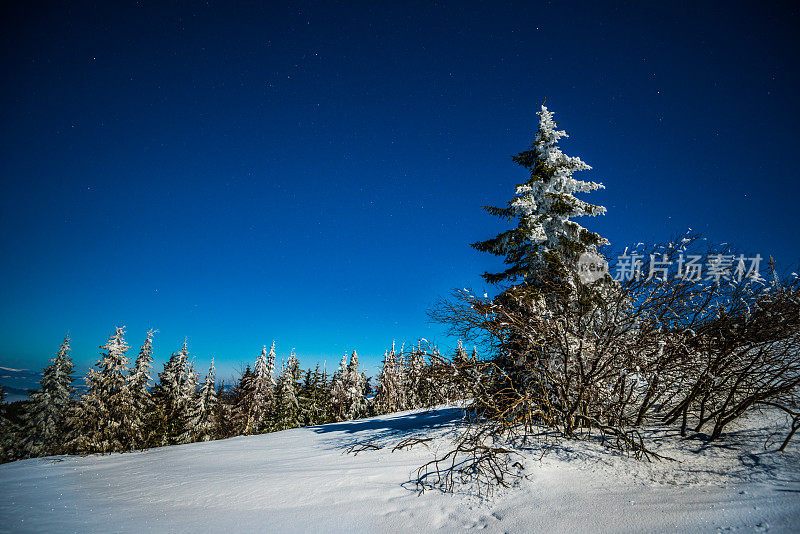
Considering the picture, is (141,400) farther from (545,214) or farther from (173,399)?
(545,214)

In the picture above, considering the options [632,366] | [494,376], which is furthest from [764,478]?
[494,376]

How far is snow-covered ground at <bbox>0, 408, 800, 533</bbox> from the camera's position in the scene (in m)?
3.24

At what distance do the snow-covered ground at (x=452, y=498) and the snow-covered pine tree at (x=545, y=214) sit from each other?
621cm

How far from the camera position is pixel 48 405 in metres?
25.9

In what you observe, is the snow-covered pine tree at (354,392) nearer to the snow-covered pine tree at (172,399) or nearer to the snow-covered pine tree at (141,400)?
the snow-covered pine tree at (172,399)

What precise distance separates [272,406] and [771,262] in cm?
3411

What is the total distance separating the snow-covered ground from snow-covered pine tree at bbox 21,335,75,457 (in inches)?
1148

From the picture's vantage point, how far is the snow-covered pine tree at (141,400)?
20795mm

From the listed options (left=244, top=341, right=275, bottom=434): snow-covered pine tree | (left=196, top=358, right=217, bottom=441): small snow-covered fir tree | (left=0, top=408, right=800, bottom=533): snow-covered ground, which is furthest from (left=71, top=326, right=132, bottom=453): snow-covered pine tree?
(left=0, top=408, right=800, bottom=533): snow-covered ground

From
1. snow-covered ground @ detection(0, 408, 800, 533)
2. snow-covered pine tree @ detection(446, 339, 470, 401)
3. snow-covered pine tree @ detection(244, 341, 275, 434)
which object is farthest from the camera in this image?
snow-covered pine tree @ detection(244, 341, 275, 434)

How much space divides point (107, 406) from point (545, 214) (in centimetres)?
2728

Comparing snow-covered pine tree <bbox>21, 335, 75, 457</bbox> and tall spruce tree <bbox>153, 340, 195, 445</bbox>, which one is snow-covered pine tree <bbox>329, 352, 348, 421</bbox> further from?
snow-covered pine tree <bbox>21, 335, 75, 457</bbox>

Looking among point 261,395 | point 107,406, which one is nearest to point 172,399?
point 261,395

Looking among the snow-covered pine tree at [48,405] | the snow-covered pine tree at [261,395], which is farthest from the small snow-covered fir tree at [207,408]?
the snow-covered pine tree at [48,405]
